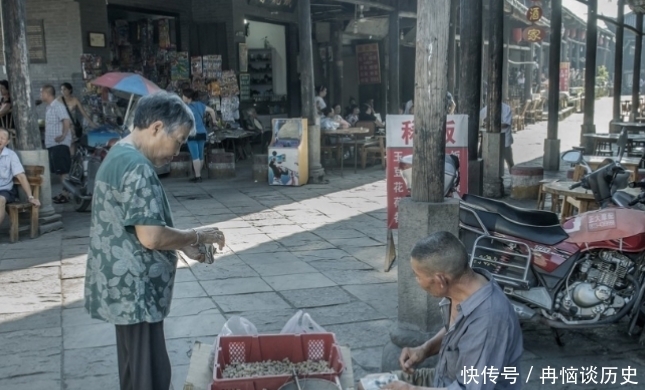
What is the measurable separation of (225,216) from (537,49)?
29.2 m

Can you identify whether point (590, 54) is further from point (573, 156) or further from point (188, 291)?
point (188, 291)

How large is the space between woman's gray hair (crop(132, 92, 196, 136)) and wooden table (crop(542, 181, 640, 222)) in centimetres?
455

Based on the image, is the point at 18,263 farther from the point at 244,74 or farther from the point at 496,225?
the point at 244,74

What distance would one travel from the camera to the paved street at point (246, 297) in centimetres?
460

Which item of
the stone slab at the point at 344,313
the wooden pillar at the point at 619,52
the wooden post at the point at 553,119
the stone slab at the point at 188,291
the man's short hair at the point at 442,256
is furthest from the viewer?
the wooden pillar at the point at 619,52

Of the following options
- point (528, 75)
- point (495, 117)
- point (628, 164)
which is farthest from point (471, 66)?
point (528, 75)

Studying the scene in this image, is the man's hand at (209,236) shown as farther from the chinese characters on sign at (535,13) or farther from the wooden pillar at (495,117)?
the chinese characters on sign at (535,13)

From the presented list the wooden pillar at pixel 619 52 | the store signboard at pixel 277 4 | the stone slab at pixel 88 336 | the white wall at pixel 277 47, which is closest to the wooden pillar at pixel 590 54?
the wooden pillar at pixel 619 52

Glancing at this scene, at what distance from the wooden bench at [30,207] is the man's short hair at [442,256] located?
20.4 ft

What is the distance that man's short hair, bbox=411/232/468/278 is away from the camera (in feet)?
8.89

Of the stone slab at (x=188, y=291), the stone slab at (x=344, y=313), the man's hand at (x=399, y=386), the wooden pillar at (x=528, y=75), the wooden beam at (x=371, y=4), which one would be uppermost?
the wooden beam at (x=371, y=4)

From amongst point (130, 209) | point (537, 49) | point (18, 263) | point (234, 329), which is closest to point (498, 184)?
point (18, 263)

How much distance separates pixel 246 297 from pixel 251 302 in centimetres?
15

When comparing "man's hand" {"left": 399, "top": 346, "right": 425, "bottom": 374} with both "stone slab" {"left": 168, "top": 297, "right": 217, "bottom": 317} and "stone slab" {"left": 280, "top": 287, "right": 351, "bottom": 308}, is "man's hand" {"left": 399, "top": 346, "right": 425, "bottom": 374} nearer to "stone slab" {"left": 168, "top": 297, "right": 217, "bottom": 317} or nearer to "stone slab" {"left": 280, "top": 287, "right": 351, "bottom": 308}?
"stone slab" {"left": 280, "top": 287, "right": 351, "bottom": 308}
